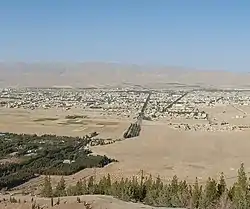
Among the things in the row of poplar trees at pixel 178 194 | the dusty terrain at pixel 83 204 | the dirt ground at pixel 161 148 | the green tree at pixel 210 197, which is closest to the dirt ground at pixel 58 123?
the dirt ground at pixel 161 148

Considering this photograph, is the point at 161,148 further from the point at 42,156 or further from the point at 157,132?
the point at 42,156

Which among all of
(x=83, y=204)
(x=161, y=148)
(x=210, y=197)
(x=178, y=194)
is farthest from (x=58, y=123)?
(x=83, y=204)

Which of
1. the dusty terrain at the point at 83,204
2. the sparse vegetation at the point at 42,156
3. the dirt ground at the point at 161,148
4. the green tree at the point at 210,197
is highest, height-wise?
the dusty terrain at the point at 83,204

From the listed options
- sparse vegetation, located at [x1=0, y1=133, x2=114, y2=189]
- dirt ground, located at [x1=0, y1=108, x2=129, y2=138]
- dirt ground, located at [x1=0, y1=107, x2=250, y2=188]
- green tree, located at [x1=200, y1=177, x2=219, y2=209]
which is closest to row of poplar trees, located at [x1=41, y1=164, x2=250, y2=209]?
green tree, located at [x1=200, y1=177, x2=219, y2=209]

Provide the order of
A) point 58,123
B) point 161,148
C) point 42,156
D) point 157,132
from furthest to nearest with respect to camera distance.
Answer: point 58,123
point 157,132
point 161,148
point 42,156

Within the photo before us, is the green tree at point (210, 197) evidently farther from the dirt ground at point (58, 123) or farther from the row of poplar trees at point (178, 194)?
the dirt ground at point (58, 123)

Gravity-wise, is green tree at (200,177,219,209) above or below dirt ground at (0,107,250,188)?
above

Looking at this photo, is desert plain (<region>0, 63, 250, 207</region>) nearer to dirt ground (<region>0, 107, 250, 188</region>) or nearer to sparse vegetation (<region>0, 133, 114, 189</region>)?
dirt ground (<region>0, 107, 250, 188</region>)

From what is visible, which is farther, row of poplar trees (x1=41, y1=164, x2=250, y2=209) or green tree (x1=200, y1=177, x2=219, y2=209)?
green tree (x1=200, y1=177, x2=219, y2=209)

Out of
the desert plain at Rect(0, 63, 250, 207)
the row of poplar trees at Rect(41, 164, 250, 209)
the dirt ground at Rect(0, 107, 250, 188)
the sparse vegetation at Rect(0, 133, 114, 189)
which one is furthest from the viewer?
the desert plain at Rect(0, 63, 250, 207)

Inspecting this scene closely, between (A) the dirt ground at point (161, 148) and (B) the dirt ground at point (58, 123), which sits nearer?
(A) the dirt ground at point (161, 148)

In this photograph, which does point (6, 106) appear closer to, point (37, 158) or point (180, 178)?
point (37, 158)

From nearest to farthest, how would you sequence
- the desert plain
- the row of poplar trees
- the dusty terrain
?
A: 1. the dusty terrain
2. the row of poplar trees
3. the desert plain
